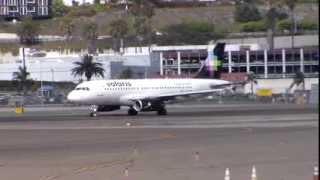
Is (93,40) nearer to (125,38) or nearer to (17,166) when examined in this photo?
(125,38)

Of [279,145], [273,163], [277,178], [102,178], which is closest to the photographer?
[277,178]

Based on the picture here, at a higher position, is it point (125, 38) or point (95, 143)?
point (125, 38)

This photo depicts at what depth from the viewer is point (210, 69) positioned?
246 ft

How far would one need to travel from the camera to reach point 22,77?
457 ft

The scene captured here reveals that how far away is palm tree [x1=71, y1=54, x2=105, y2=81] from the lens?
137363mm

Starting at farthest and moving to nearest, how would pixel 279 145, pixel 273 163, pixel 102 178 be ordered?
1. pixel 279 145
2. pixel 273 163
3. pixel 102 178

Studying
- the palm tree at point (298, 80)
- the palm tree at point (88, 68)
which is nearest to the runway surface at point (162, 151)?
the palm tree at point (298, 80)

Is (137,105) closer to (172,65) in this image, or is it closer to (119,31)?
(172,65)

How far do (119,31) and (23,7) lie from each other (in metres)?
111

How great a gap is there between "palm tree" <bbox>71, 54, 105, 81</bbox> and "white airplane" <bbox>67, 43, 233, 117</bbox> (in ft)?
219

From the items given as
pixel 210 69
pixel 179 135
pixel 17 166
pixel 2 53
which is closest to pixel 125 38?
pixel 2 53

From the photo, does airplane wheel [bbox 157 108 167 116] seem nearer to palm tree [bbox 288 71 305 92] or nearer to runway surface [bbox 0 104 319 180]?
runway surface [bbox 0 104 319 180]

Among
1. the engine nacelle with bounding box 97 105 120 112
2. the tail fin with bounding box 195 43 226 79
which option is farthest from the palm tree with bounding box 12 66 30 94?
the engine nacelle with bounding box 97 105 120 112

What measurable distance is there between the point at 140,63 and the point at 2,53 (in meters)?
49.2
